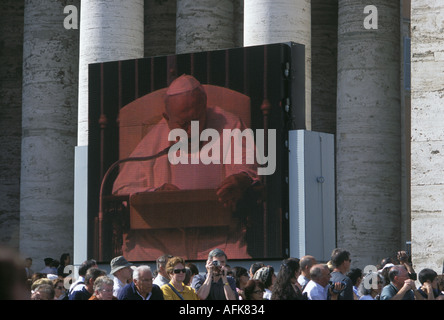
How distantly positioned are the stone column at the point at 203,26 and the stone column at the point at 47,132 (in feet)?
14.6

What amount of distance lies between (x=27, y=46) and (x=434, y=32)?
16.9 m

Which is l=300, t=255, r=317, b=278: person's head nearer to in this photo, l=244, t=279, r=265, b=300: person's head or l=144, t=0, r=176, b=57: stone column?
l=244, t=279, r=265, b=300: person's head

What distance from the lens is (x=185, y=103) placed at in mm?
23172

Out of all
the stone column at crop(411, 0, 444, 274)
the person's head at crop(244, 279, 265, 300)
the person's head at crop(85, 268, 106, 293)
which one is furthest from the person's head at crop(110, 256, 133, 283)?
the stone column at crop(411, 0, 444, 274)

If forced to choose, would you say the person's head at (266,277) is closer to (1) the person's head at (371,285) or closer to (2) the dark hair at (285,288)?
(1) the person's head at (371,285)

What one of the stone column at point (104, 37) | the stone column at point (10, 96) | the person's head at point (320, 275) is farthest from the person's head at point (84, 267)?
the stone column at point (10, 96)

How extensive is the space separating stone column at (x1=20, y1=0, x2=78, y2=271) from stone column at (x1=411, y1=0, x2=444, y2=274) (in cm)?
1451

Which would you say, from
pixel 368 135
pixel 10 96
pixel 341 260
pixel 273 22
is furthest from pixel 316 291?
pixel 10 96

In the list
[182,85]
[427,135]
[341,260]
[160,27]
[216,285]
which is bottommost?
[216,285]

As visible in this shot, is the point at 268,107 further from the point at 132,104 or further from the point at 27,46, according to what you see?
the point at 27,46

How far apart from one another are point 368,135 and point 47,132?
34.4 feet

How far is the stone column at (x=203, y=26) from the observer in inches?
1262

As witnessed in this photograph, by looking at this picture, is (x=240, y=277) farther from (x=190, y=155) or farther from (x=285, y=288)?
(x=190, y=155)
